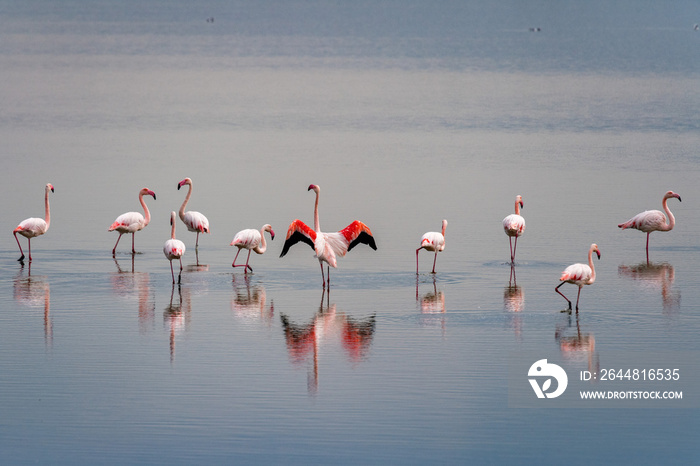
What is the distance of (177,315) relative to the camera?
44.0ft

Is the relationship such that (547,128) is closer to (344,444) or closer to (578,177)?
(578,177)

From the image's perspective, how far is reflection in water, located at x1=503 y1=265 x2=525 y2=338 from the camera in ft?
42.3

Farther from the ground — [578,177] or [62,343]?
[578,177]

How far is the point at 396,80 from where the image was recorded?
53.0 m

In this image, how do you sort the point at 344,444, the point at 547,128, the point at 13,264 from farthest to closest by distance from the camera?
1. the point at 547,128
2. the point at 13,264
3. the point at 344,444

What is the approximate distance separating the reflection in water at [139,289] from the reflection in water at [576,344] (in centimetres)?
443

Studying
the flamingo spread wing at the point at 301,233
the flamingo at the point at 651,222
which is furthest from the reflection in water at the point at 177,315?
the flamingo at the point at 651,222

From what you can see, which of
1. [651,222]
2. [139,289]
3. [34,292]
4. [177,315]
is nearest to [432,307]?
[177,315]

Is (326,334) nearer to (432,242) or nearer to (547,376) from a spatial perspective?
(547,376)

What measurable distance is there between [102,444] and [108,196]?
13375mm

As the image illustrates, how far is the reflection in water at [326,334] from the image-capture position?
11.8m

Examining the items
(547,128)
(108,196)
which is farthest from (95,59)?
(108,196)

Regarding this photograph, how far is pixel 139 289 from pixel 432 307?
147 inches

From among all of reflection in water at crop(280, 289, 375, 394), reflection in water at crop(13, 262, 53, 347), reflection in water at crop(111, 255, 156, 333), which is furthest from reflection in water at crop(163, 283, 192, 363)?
reflection in water at crop(13, 262, 53, 347)
